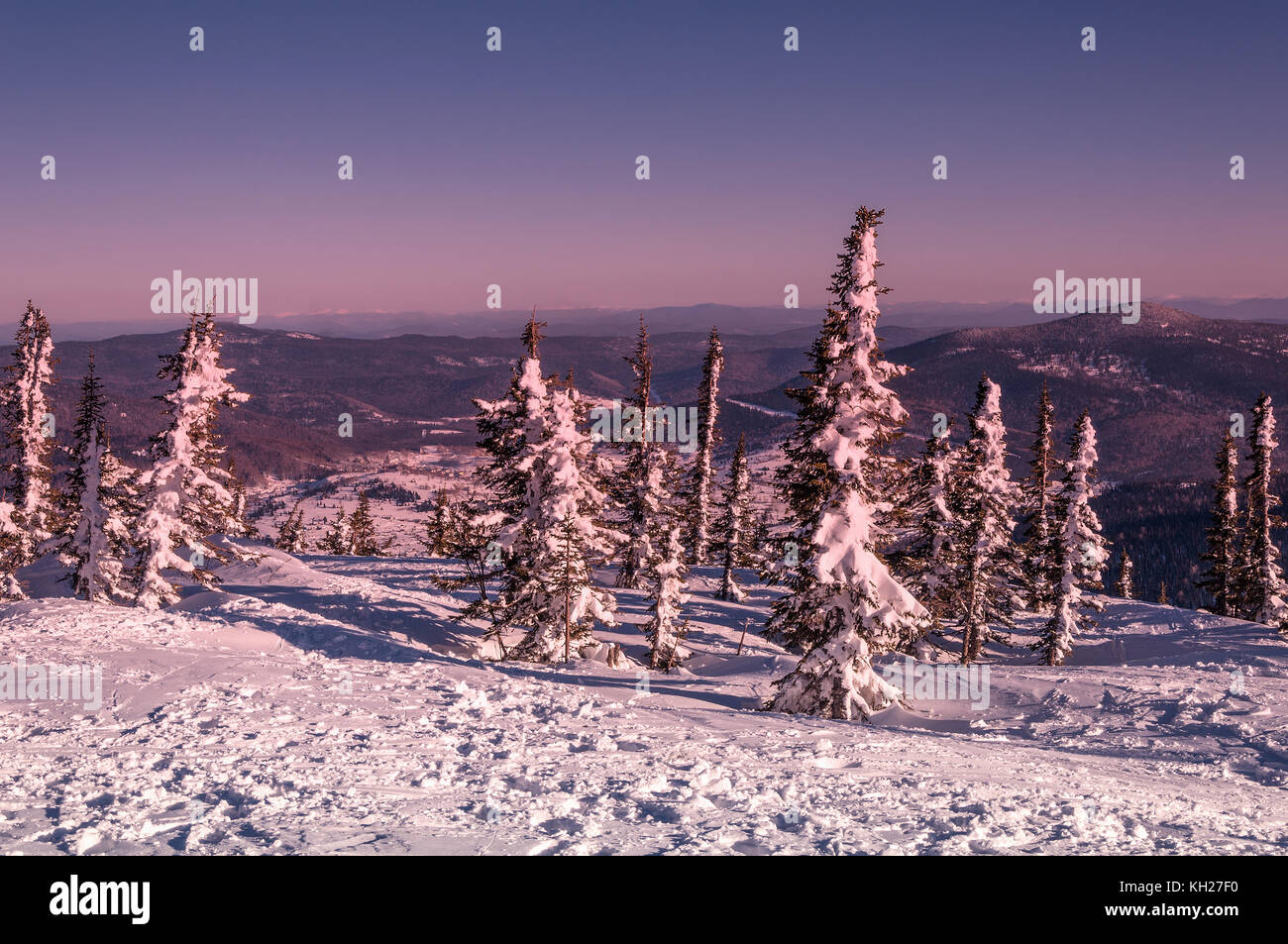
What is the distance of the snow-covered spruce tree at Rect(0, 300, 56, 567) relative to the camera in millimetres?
39250

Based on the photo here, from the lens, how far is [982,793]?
11016mm

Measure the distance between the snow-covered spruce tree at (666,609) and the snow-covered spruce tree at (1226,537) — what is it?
37.1 metres

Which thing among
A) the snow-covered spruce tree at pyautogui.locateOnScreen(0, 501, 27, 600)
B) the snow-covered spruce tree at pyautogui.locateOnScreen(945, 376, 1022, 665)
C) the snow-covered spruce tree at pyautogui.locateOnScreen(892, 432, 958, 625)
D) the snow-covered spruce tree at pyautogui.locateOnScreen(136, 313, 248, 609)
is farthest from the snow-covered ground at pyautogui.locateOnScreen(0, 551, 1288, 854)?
the snow-covered spruce tree at pyautogui.locateOnScreen(0, 501, 27, 600)

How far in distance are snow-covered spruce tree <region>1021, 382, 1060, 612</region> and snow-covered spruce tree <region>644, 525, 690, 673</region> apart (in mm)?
17353

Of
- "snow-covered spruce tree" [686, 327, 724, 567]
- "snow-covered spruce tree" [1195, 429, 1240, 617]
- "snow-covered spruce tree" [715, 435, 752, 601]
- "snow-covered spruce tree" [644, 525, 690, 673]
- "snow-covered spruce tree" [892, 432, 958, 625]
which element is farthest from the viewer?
"snow-covered spruce tree" [715, 435, 752, 601]

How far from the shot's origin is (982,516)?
35625mm

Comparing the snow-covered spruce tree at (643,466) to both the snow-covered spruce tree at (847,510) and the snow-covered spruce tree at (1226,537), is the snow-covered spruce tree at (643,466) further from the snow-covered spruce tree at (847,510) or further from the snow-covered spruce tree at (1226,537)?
the snow-covered spruce tree at (1226,537)

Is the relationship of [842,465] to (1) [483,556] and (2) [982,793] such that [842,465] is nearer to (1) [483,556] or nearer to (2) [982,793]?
(2) [982,793]

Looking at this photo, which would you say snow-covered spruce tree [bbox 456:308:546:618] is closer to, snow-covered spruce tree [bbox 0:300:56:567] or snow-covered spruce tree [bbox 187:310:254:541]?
snow-covered spruce tree [bbox 187:310:254:541]

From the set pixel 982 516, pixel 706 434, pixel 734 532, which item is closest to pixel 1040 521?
pixel 982 516

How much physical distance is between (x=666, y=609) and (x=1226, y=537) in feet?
133

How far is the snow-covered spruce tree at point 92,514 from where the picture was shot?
3419 cm
